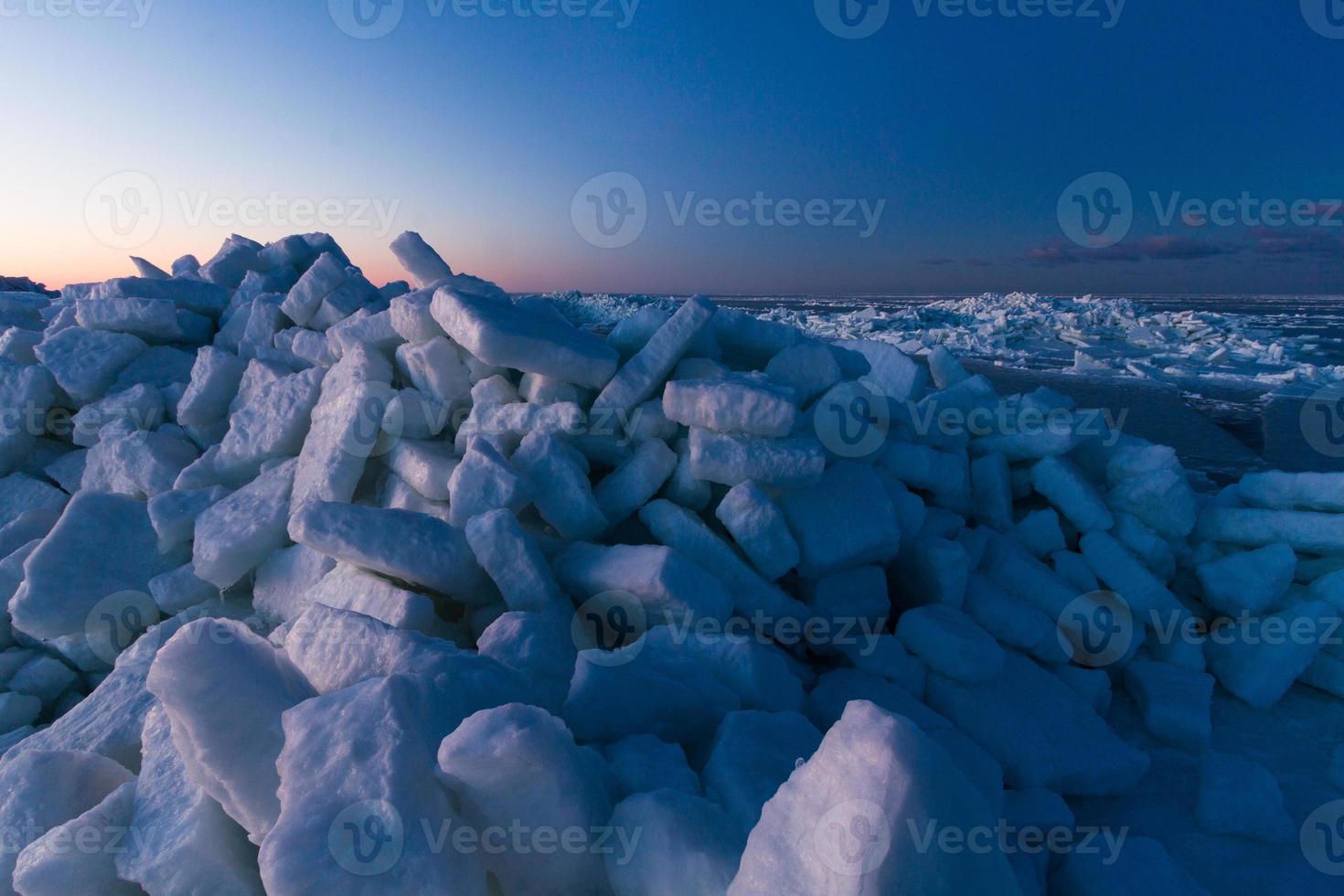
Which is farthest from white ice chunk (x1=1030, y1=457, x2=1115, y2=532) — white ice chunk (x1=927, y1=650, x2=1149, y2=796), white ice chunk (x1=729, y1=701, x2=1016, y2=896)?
white ice chunk (x1=729, y1=701, x2=1016, y2=896)

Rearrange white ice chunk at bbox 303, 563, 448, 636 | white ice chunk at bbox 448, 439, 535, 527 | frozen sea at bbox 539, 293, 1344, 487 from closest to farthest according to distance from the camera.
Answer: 1. white ice chunk at bbox 303, 563, 448, 636
2. white ice chunk at bbox 448, 439, 535, 527
3. frozen sea at bbox 539, 293, 1344, 487

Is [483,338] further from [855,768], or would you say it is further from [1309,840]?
[1309,840]

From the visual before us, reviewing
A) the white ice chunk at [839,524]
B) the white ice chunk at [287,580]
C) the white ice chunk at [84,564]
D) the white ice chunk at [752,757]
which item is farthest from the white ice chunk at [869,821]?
the white ice chunk at [84,564]

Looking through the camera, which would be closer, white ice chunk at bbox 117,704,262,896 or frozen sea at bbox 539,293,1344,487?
white ice chunk at bbox 117,704,262,896

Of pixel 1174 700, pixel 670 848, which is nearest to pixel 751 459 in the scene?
pixel 670 848

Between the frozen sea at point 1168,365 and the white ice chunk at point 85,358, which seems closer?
the white ice chunk at point 85,358

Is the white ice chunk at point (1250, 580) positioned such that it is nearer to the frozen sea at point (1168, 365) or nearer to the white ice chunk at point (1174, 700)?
the white ice chunk at point (1174, 700)

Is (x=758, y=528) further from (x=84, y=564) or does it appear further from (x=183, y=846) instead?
(x=84, y=564)

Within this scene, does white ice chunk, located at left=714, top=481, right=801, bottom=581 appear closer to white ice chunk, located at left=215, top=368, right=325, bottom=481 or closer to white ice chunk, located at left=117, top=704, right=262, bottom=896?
white ice chunk, located at left=117, top=704, right=262, bottom=896
